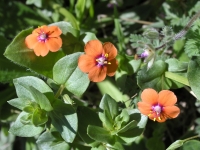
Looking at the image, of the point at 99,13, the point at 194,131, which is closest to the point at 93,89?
the point at 99,13

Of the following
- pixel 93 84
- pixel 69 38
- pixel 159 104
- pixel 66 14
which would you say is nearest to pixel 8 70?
pixel 69 38

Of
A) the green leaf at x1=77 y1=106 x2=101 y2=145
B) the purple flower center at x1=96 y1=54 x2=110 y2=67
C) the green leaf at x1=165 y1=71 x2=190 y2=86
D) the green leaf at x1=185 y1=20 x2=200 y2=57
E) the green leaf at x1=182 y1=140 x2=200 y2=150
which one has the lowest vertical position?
the green leaf at x1=182 y1=140 x2=200 y2=150

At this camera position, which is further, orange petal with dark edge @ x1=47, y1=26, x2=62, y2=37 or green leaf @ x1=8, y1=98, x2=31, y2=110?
orange petal with dark edge @ x1=47, y1=26, x2=62, y2=37

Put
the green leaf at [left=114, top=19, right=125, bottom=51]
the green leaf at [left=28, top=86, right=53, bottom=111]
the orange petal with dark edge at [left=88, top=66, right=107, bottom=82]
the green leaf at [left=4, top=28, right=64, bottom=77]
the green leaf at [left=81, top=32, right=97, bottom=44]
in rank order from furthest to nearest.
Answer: the green leaf at [left=114, top=19, right=125, bottom=51] → the green leaf at [left=81, top=32, right=97, bottom=44] → the green leaf at [left=4, top=28, right=64, bottom=77] → the orange petal with dark edge at [left=88, top=66, right=107, bottom=82] → the green leaf at [left=28, top=86, right=53, bottom=111]

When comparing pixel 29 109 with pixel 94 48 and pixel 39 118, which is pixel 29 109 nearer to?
pixel 39 118

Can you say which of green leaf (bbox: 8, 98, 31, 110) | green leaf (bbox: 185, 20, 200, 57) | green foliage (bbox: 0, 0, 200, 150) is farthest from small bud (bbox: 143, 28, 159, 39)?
green leaf (bbox: 8, 98, 31, 110)

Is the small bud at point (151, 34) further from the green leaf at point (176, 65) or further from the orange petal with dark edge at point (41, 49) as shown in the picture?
the orange petal with dark edge at point (41, 49)

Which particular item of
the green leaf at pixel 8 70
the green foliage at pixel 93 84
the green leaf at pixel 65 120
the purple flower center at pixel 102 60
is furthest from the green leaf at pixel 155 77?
the green leaf at pixel 8 70

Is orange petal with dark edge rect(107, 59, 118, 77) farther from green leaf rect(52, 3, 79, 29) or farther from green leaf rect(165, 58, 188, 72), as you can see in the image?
green leaf rect(52, 3, 79, 29)
